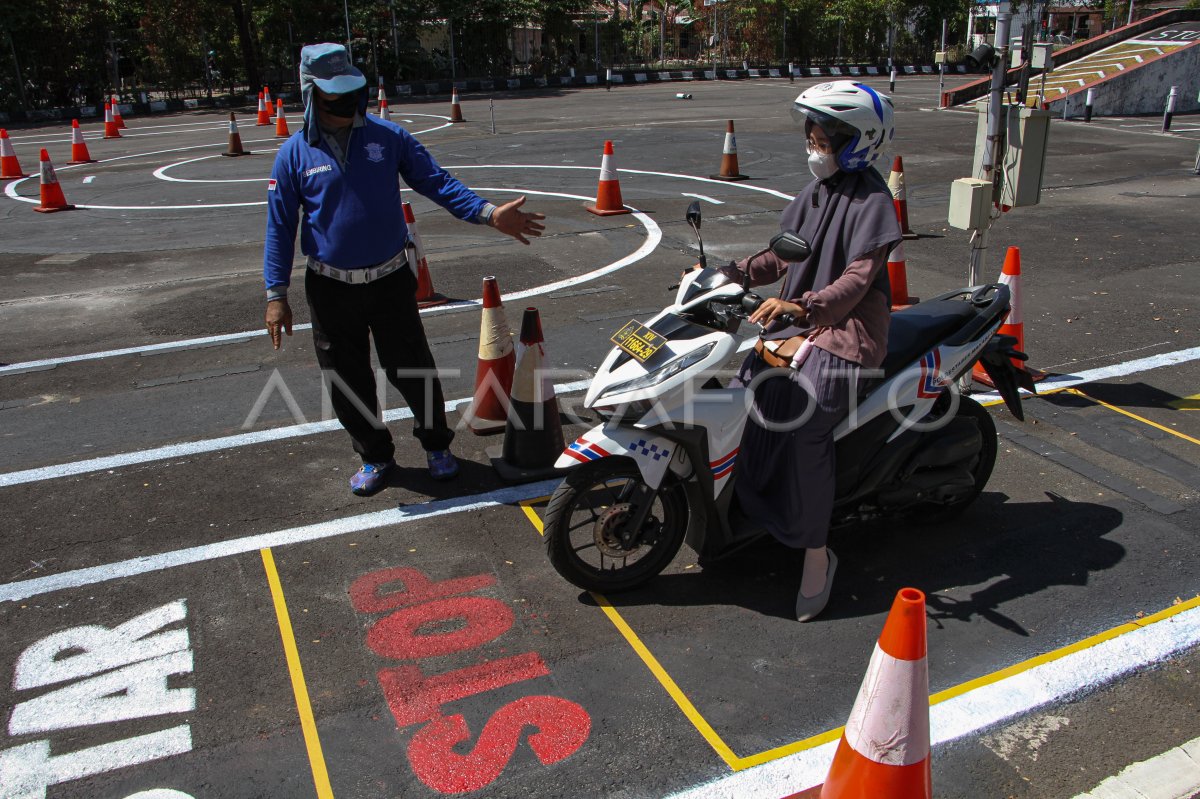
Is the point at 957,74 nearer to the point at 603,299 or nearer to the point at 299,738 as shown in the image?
the point at 603,299

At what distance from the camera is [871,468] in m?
4.23

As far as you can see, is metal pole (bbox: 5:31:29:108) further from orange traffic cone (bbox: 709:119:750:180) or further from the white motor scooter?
the white motor scooter

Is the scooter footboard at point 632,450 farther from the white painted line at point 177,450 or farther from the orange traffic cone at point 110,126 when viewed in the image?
the orange traffic cone at point 110,126

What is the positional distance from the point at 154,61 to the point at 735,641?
35.1m

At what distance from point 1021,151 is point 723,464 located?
3412mm

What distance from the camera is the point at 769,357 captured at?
4.05 m

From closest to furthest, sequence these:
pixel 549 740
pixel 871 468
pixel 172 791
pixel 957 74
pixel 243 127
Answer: pixel 172 791 < pixel 549 740 < pixel 871 468 < pixel 243 127 < pixel 957 74

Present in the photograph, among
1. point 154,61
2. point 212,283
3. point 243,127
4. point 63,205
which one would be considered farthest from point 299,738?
point 154,61

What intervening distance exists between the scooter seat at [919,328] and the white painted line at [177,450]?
308cm

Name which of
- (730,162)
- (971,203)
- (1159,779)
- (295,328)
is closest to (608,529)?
(1159,779)

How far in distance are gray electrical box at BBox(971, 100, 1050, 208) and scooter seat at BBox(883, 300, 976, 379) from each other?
1.81 metres

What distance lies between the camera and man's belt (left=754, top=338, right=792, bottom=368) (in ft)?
13.1

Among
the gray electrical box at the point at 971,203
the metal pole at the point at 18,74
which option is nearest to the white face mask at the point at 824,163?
the gray electrical box at the point at 971,203

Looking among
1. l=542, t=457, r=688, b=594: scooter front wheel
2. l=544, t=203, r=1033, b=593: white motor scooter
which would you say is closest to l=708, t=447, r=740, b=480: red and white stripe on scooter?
l=544, t=203, r=1033, b=593: white motor scooter
